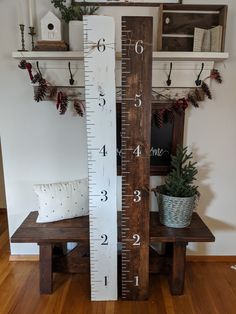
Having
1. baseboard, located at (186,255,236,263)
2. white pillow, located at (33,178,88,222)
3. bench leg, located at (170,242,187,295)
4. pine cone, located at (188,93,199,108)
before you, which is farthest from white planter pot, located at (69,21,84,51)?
baseboard, located at (186,255,236,263)

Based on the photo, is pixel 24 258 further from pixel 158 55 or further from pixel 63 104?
pixel 158 55

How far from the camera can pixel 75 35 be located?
1760 millimetres

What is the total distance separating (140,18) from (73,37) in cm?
54

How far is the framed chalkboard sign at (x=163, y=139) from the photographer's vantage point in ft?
6.36

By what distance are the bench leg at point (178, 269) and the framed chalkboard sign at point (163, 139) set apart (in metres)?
0.52

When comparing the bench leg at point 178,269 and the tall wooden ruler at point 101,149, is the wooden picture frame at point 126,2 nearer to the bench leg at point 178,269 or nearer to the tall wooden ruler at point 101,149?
the tall wooden ruler at point 101,149

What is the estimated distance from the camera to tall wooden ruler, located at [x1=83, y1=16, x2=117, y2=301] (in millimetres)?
1428

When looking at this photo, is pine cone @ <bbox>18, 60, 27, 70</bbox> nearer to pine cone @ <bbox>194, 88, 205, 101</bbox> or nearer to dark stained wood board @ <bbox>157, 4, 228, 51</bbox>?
dark stained wood board @ <bbox>157, 4, 228, 51</bbox>

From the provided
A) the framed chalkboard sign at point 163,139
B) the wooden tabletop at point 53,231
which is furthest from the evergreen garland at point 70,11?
the wooden tabletop at point 53,231

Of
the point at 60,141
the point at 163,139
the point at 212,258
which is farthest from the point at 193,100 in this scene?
the point at 212,258


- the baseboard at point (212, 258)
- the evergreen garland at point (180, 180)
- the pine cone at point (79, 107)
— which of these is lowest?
the baseboard at point (212, 258)

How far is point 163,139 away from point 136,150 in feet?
1.68

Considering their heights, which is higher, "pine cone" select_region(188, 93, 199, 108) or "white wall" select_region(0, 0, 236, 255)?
"pine cone" select_region(188, 93, 199, 108)

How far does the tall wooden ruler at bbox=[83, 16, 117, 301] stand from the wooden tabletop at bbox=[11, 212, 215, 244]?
163mm
